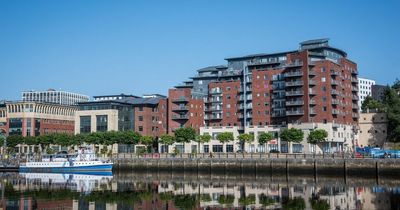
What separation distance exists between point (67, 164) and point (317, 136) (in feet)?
187

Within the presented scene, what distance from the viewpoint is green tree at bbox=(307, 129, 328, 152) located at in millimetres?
112188

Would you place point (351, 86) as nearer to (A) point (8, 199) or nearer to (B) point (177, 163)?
(B) point (177, 163)

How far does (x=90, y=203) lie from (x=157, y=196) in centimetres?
963

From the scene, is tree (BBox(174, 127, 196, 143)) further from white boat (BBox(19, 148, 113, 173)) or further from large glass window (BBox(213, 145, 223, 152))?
white boat (BBox(19, 148, 113, 173))

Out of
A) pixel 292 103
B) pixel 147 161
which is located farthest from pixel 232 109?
pixel 147 161

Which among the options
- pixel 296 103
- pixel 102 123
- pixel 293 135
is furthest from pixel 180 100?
pixel 293 135

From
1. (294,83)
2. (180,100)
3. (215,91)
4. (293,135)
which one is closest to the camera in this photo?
(293,135)

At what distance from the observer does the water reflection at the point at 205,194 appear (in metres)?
55.4

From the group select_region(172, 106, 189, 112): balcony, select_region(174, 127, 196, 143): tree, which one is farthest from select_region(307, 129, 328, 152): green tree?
select_region(172, 106, 189, 112): balcony

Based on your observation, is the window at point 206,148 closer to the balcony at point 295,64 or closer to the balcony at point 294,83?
the balcony at point 294,83

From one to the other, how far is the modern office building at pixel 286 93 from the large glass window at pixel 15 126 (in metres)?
49.9

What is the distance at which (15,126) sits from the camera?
157500 millimetres

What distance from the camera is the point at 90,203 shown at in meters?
59.0

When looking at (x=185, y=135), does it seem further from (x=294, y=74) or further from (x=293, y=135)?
(x=294, y=74)
